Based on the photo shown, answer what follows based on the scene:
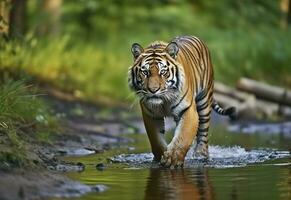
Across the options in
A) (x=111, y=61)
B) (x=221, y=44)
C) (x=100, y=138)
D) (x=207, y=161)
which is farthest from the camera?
(x=221, y=44)

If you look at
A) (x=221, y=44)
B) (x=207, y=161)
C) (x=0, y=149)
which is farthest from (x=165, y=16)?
(x=0, y=149)

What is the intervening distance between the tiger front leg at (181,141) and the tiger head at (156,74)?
284 mm

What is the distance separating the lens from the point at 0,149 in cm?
811

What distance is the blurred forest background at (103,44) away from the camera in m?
12.4

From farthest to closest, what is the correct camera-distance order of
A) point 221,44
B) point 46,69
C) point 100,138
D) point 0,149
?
point 221,44 < point 46,69 < point 100,138 < point 0,149

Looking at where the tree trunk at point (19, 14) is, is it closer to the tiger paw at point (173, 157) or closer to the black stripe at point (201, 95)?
the black stripe at point (201, 95)

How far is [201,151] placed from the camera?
11.1 metres

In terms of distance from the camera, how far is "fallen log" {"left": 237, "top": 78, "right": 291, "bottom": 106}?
18.3 meters

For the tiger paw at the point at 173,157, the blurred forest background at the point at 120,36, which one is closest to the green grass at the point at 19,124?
the blurred forest background at the point at 120,36

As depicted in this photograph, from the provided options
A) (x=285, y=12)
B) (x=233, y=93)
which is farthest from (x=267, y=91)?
(x=285, y=12)

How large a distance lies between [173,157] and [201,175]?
989 millimetres

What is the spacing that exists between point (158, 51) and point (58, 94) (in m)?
9.56

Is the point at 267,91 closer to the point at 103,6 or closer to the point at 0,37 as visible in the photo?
the point at 0,37

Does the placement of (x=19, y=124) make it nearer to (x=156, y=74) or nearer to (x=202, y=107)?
(x=156, y=74)
